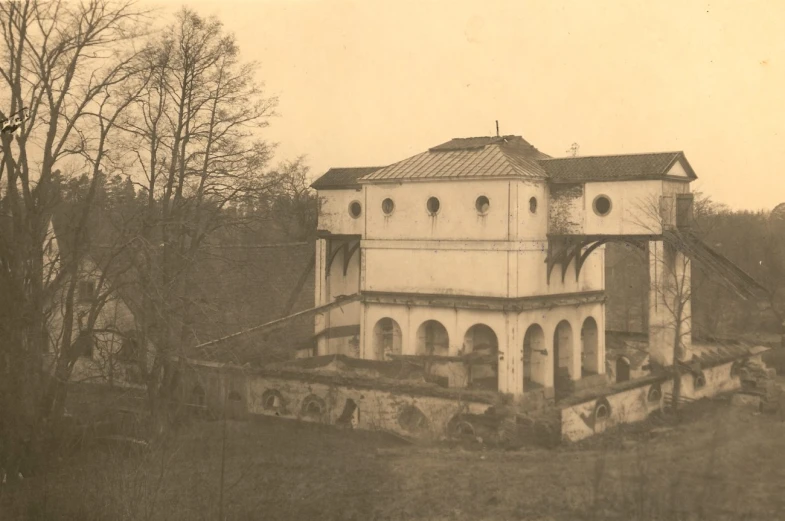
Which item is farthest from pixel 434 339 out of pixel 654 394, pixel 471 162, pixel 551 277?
pixel 654 394

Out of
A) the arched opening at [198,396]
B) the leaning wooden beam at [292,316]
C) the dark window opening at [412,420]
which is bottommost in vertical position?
the dark window opening at [412,420]

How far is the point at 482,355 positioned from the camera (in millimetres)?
24781

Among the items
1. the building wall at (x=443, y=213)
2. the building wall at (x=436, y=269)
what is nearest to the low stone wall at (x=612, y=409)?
the building wall at (x=436, y=269)

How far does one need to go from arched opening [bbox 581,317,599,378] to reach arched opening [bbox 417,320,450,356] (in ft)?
17.7

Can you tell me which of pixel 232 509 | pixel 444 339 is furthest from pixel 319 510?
pixel 444 339

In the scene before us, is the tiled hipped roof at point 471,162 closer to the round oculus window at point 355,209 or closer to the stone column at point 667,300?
the round oculus window at point 355,209

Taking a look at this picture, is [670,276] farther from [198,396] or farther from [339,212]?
[198,396]

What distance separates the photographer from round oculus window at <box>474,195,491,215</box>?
2486 cm

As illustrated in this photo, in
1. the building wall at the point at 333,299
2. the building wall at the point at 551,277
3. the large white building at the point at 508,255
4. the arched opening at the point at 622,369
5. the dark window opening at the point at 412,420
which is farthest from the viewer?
the building wall at the point at 333,299

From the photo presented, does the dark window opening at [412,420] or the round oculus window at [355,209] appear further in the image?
the round oculus window at [355,209]

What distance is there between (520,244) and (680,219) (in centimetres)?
534

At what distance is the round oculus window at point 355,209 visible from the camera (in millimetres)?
29875

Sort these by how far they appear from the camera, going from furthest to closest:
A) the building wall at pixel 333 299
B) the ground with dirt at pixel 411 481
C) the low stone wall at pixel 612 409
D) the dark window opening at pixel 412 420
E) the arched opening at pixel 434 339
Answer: the building wall at pixel 333 299 → the arched opening at pixel 434 339 → the dark window opening at pixel 412 420 → the low stone wall at pixel 612 409 → the ground with dirt at pixel 411 481

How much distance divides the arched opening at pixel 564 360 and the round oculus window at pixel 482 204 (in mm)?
5179
